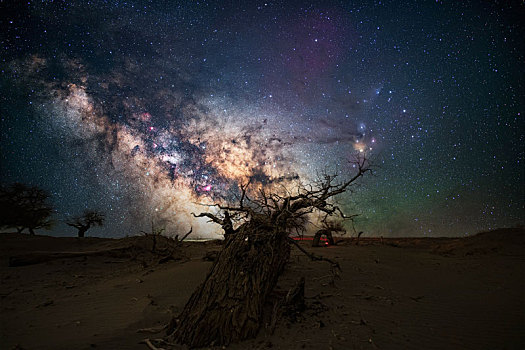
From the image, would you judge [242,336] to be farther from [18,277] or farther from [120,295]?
[18,277]

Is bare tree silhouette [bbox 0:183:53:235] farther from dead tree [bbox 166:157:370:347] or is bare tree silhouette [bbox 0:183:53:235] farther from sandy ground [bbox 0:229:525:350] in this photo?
dead tree [bbox 166:157:370:347]

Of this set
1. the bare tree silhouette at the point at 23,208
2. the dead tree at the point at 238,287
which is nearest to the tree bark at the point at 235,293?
the dead tree at the point at 238,287

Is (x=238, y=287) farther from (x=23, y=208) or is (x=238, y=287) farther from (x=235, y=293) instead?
(x=23, y=208)

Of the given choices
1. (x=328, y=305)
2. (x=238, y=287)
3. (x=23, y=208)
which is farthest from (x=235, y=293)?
(x=23, y=208)

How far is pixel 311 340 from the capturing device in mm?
3711

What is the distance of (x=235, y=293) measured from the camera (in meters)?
3.91

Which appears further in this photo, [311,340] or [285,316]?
[285,316]

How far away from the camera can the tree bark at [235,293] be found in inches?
145

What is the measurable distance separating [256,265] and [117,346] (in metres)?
2.63

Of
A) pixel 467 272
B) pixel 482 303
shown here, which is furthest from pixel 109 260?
pixel 467 272

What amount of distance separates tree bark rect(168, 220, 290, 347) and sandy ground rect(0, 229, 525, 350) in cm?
38

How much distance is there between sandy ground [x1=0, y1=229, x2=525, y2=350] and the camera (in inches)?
153

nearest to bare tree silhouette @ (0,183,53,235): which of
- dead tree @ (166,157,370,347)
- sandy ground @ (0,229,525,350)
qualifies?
sandy ground @ (0,229,525,350)

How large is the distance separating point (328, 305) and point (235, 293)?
2212mm
